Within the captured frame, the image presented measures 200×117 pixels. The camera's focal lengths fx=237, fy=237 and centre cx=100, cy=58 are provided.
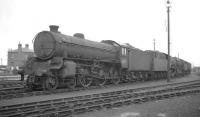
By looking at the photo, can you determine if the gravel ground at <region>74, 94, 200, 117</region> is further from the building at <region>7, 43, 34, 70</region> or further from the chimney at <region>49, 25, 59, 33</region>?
the building at <region>7, 43, 34, 70</region>

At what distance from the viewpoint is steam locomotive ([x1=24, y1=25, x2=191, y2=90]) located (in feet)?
43.6

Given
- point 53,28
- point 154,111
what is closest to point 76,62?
point 53,28

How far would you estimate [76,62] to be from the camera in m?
14.9

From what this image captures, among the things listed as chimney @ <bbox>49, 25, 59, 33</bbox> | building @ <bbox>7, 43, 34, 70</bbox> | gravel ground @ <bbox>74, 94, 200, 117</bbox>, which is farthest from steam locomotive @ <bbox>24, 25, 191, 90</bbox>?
building @ <bbox>7, 43, 34, 70</bbox>

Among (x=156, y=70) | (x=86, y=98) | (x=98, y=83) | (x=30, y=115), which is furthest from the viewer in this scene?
(x=156, y=70)

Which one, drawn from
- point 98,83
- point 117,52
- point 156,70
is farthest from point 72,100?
point 156,70

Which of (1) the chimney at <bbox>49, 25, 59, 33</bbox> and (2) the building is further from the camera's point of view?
(2) the building

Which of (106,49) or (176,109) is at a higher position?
(106,49)

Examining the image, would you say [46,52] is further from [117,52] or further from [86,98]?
[117,52]

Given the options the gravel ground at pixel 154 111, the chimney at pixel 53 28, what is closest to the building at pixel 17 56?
the chimney at pixel 53 28

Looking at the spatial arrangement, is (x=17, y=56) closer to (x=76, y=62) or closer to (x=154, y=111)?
(x=76, y=62)

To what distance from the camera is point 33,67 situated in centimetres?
1370

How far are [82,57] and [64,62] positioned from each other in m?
2.31

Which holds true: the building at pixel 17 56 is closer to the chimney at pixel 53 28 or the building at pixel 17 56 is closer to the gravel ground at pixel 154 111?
the chimney at pixel 53 28
